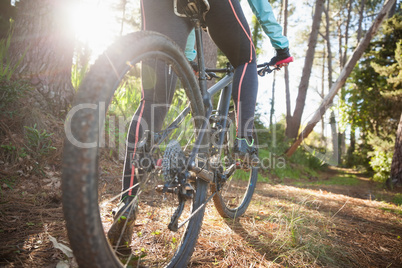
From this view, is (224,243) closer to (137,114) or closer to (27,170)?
(137,114)

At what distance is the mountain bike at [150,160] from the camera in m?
0.60

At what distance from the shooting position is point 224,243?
135 centimetres

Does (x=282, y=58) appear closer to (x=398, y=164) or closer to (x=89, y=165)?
(x=89, y=165)

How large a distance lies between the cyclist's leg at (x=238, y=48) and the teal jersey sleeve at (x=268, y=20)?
196 millimetres

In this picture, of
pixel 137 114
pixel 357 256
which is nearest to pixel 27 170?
pixel 137 114

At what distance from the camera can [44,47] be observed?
2.59m

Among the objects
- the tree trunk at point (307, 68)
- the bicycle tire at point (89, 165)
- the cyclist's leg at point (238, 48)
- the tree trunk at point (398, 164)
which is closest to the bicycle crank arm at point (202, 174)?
the cyclist's leg at point (238, 48)

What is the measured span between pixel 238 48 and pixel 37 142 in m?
1.86

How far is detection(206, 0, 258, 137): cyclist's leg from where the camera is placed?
1.34m

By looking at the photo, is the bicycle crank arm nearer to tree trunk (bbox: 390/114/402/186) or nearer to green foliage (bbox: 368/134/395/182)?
tree trunk (bbox: 390/114/402/186)

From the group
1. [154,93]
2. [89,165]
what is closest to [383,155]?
[154,93]

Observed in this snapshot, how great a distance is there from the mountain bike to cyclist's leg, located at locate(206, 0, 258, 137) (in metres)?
0.14

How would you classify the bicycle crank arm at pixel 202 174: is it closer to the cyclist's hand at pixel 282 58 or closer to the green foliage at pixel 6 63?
the cyclist's hand at pixel 282 58

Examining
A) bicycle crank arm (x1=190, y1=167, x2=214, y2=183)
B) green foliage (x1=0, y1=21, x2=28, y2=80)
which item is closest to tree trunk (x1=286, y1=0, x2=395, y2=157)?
bicycle crank arm (x1=190, y1=167, x2=214, y2=183)
